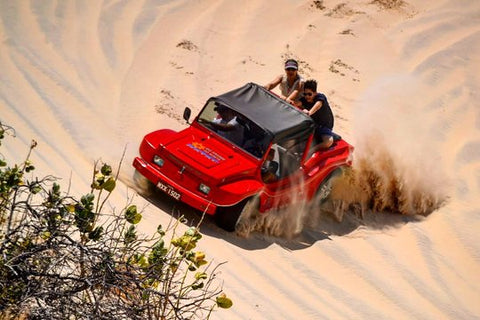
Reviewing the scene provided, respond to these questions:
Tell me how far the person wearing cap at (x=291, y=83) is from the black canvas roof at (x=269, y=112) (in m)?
0.65

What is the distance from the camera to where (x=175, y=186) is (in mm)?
8734

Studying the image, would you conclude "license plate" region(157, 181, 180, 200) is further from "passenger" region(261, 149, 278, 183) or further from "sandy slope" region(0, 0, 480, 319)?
"passenger" region(261, 149, 278, 183)

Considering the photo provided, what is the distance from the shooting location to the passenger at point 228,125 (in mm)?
9508

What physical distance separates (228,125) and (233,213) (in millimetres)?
1306

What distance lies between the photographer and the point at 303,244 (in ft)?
31.1

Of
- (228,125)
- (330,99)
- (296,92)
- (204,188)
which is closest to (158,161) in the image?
(204,188)

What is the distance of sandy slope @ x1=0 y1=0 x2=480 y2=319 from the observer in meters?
8.88

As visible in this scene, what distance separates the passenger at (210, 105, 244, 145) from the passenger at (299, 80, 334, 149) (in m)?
1.04

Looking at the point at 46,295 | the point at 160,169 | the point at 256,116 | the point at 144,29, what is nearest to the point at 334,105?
the point at 144,29

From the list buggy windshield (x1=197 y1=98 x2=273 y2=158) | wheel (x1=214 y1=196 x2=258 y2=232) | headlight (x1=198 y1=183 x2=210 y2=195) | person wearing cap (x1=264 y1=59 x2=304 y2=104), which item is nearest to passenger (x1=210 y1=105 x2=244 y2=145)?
buggy windshield (x1=197 y1=98 x2=273 y2=158)

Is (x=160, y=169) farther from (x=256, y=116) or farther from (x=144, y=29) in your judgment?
(x=144, y=29)

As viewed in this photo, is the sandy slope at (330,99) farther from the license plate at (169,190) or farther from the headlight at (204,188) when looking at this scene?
the headlight at (204,188)

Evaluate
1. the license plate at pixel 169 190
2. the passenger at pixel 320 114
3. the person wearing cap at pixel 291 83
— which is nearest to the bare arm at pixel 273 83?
the person wearing cap at pixel 291 83

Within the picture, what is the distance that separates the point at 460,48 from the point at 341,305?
9.49 m
